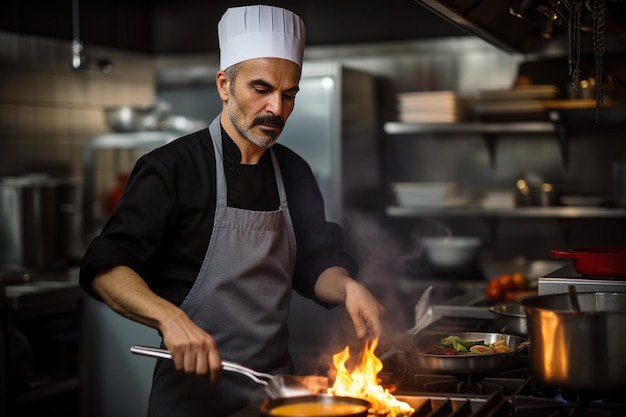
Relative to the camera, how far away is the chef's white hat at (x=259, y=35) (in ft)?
7.75

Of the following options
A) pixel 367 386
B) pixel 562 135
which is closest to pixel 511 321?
pixel 367 386

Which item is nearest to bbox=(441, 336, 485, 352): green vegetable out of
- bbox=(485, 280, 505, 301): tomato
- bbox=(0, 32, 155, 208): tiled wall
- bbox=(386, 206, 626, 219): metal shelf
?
bbox=(485, 280, 505, 301): tomato

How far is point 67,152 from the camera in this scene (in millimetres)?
5250

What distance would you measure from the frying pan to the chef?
0.52 m

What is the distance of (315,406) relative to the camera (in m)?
1.71

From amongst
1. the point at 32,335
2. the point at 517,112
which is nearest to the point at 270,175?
the point at 32,335

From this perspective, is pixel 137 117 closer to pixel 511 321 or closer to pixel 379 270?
pixel 379 270

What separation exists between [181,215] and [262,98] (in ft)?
1.26

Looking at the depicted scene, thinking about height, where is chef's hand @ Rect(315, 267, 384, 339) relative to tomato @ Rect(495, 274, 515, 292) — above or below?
above

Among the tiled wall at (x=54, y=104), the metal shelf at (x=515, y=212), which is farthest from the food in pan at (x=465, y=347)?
the tiled wall at (x=54, y=104)

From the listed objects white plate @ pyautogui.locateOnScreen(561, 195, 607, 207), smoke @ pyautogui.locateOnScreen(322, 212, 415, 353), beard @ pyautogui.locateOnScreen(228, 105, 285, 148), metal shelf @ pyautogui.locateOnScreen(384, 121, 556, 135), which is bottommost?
smoke @ pyautogui.locateOnScreen(322, 212, 415, 353)

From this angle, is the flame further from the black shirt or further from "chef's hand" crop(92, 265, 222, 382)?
the black shirt

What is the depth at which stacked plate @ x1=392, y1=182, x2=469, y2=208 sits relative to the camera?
4.94 meters

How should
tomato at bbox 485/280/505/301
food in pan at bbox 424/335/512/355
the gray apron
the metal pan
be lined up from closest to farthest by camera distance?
the metal pan < food in pan at bbox 424/335/512/355 < the gray apron < tomato at bbox 485/280/505/301
